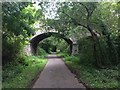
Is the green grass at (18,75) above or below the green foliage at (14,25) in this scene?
below

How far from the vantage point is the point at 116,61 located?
17.6 m

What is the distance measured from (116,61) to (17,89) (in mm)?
9989

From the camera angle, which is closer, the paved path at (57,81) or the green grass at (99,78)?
the green grass at (99,78)

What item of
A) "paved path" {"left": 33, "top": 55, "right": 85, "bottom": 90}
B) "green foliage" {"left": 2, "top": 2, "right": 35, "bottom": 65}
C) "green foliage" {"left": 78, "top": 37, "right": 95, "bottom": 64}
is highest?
"green foliage" {"left": 2, "top": 2, "right": 35, "bottom": 65}

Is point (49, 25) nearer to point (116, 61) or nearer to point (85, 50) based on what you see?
point (85, 50)

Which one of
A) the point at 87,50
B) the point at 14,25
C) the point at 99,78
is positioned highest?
the point at 14,25

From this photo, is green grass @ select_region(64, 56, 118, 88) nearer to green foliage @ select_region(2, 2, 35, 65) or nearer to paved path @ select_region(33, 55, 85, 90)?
paved path @ select_region(33, 55, 85, 90)

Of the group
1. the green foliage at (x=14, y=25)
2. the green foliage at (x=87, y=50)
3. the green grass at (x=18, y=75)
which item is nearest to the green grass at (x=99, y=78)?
the green grass at (x=18, y=75)

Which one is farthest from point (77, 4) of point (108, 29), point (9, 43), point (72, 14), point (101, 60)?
point (9, 43)

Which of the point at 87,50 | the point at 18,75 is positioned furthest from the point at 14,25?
the point at 87,50

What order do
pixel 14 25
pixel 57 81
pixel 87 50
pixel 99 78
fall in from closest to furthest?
1. pixel 99 78
2. pixel 57 81
3. pixel 14 25
4. pixel 87 50

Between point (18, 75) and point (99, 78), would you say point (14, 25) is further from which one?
point (99, 78)

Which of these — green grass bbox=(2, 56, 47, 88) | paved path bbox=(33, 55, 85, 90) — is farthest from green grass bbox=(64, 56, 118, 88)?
green grass bbox=(2, 56, 47, 88)

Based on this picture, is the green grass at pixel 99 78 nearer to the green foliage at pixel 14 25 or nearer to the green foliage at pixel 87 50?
the green foliage at pixel 87 50
